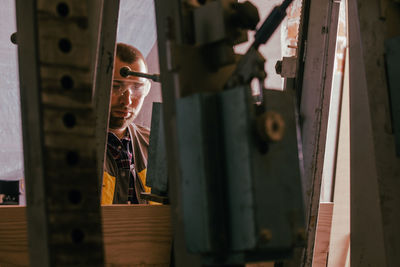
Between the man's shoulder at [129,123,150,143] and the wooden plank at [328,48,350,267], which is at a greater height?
the man's shoulder at [129,123,150,143]

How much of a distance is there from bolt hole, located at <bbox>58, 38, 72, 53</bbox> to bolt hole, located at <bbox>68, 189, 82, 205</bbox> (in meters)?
0.14

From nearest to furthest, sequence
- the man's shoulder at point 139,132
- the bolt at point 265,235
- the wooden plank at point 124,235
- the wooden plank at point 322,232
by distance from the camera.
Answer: the bolt at point 265,235 < the wooden plank at point 124,235 < the wooden plank at point 322,232 < the man's shoulder at point 139,132

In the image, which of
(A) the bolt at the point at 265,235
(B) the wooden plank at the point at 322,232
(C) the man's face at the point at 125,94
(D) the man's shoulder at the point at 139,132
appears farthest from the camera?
(D) the man's shoulder at the point at 139,132

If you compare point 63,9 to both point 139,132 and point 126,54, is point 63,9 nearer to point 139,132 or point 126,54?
point 126,54

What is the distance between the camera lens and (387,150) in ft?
2.81

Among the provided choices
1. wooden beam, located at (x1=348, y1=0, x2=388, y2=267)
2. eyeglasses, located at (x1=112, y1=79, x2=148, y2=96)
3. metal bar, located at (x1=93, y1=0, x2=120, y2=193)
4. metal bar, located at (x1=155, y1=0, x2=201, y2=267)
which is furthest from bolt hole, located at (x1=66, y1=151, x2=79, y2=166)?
eyeglasses, located at (x1=112, y1=79, x2=148, y2=96)

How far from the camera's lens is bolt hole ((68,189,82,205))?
46 centimetres

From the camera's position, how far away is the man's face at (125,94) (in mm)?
1666

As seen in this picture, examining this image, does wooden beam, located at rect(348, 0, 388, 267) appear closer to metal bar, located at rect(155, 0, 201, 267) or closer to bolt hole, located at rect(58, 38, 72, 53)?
metal bar, located at rect(155, 0, 201, 267)

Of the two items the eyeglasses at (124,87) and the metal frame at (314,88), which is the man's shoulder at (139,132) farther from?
the metal frame at (314,88)

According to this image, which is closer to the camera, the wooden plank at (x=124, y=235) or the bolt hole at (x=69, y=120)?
the bolt hole at (x=69, y=120)

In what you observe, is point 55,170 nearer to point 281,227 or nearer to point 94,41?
point 281,227

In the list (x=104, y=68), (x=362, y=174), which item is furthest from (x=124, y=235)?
(x=362, y=174)

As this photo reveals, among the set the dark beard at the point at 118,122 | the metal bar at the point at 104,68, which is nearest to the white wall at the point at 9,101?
the dark beard at the point at 118,122
